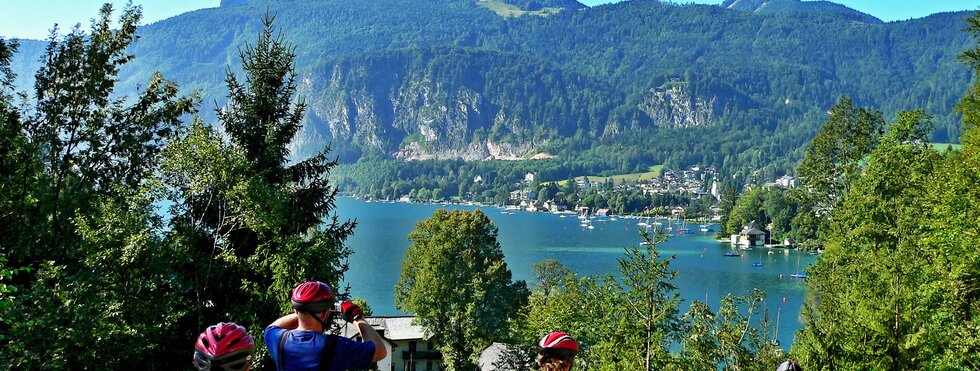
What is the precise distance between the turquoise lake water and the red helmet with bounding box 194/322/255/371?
2901 centimetres

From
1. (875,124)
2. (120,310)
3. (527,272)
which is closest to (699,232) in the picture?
(527,272)

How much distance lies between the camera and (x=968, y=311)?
13.1 meters

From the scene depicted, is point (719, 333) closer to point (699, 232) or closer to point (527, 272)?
point (527, 272)

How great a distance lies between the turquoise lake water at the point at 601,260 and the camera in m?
59.0

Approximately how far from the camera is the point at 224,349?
2979mm

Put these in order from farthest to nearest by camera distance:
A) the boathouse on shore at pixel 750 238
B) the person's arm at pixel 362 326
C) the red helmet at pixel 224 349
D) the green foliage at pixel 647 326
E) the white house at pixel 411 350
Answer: the boathouse on shore at pixel 750 238 → the white house at pixel 411 350 → the green foliage at pixel 647 326 → the person's arm at pixel 362 326 → the red helmet at pixel 224 349

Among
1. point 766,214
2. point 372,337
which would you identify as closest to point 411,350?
point 372,337

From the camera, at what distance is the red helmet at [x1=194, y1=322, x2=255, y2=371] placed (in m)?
2.97

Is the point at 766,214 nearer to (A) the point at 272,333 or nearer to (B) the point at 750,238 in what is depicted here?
(B) the point at 750,238

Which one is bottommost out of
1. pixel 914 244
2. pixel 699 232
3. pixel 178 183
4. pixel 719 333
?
pixel 699 232

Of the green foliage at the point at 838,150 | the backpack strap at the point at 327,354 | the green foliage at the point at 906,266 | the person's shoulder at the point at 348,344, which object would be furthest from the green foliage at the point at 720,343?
the green foliage at the point at 838,150

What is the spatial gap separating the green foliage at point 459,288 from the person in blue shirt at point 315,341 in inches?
958

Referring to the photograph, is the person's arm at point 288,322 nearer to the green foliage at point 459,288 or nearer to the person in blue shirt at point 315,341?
the person in blue shirt at point 315,341

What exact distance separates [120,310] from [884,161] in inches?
679
